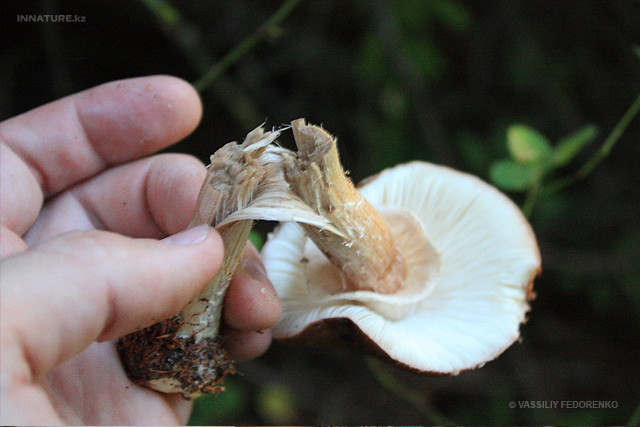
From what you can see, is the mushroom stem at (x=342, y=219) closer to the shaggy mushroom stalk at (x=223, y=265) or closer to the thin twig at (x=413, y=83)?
Result: the shaggy mushroom stalk at (x=223, y=265)

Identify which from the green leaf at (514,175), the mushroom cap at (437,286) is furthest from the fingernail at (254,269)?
the green leaf at (514,175)

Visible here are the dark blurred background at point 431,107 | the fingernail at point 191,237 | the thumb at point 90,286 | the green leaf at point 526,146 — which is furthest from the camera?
the dark blurred background at point 431,107

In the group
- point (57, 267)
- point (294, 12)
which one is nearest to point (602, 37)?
point (294, 12)

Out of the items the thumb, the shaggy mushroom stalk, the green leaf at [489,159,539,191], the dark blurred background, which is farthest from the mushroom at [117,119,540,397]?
the dark blurred background

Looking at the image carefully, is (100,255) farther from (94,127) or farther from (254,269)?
(94,127)

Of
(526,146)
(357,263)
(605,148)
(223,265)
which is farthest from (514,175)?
(223,265)

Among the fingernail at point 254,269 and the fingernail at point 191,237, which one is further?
the fingernail at point 254,269
